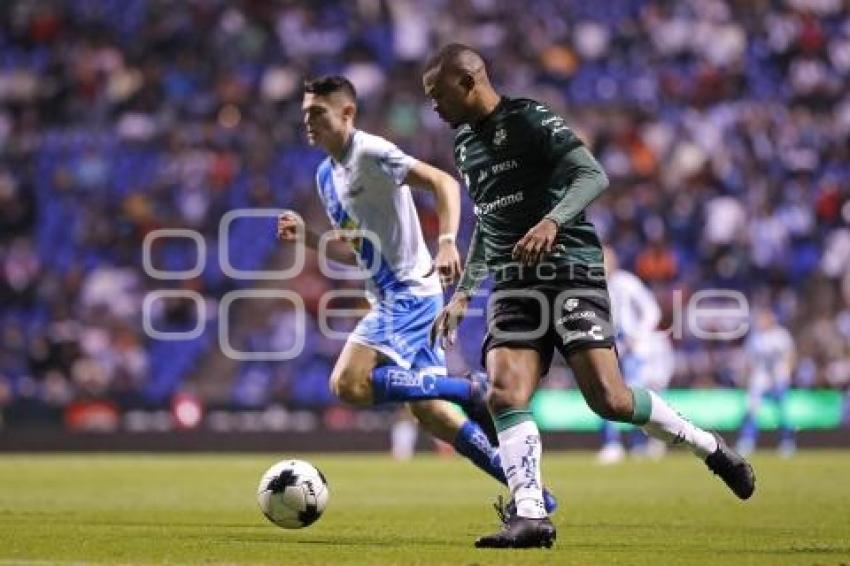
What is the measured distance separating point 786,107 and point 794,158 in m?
1.38

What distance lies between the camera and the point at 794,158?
25.0m

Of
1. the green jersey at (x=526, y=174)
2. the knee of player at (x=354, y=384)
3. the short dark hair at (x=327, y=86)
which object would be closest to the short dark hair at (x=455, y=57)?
the green jersey at (x=526, y=174)

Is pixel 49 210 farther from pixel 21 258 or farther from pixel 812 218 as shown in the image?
pixel 812 218

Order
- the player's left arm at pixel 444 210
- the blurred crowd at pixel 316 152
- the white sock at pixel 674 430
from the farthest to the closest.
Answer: the blurred crowd at pixel 316 152, the player's left arm at pixel 444 210, the white sock at pixel 674 430

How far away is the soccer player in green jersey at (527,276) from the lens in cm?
748

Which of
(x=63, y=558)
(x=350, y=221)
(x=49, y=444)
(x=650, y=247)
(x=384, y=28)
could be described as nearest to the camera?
(x=63, y=558)

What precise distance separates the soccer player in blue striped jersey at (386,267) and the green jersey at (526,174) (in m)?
1.27

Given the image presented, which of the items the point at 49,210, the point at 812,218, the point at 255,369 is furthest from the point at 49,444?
the point at 812,218

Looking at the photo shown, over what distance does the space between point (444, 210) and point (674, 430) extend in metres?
1.86

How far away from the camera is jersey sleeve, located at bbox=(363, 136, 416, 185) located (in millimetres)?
9484

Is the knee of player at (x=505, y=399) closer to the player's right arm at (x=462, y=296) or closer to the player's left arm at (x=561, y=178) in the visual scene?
the player's right arm at (x=462, y=296)

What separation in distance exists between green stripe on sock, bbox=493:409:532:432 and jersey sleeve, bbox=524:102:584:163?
1.21 m

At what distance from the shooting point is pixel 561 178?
302 inches

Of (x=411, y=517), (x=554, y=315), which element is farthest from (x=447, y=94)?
(x=411, y=517)
